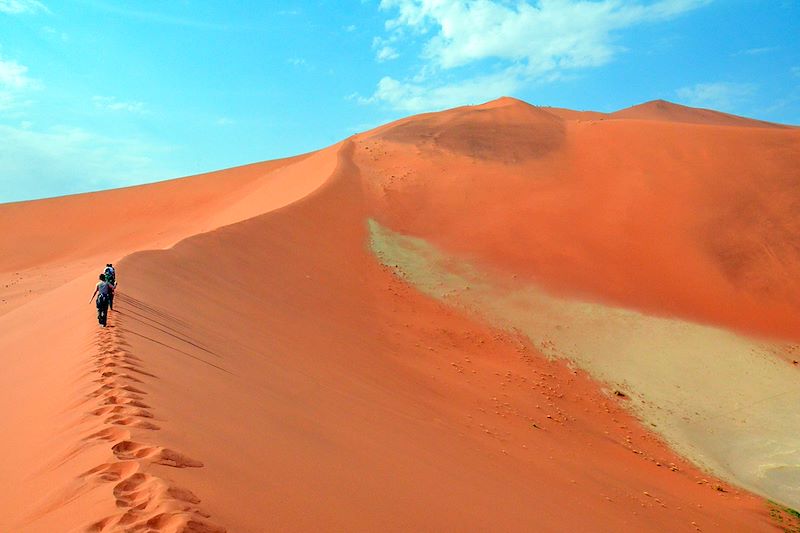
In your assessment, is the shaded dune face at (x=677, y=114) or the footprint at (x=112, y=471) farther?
the shaded dune face at (x=677, y=114)

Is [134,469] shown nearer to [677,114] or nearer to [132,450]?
[132,450]

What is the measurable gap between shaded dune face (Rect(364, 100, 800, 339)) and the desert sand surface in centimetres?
11

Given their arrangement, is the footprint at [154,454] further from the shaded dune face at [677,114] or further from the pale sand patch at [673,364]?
the shaded dune face at [677,114]

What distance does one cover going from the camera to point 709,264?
59.3 feet

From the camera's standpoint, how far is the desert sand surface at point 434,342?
407 centimetres

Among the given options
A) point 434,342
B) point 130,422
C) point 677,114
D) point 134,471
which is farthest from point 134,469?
point 677,114

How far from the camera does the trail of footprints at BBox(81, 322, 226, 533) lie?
278 cm

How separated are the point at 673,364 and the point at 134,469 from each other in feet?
42.5

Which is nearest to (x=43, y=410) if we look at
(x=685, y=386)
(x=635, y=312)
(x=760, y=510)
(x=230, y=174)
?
(x=760, y=510)

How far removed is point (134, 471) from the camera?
325cm

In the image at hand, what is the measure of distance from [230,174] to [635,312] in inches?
921

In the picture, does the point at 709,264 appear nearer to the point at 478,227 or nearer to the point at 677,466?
the point at 478,227

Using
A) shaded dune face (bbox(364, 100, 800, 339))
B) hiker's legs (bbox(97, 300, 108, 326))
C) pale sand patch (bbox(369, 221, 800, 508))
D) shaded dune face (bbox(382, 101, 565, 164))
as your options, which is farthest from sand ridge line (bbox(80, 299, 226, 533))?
shaded dune face (bbox(382, 101, 565, 164))

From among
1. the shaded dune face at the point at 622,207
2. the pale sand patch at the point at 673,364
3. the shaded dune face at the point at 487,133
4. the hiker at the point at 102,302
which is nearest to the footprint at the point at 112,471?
the hiker at the point at 102,302
